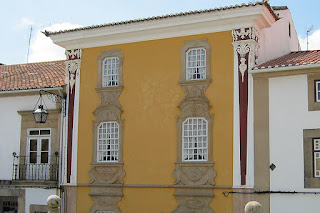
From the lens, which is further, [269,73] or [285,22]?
[285,22]

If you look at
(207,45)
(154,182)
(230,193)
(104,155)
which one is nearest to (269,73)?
(207,45)

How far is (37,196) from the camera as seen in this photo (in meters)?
19.7

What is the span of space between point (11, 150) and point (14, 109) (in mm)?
1514

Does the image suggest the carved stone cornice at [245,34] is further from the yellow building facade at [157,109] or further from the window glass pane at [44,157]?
the window glass pane at [44,157]

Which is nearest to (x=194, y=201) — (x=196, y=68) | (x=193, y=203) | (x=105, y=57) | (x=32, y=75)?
(x=193, y=203)

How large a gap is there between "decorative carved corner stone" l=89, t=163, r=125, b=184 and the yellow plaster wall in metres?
0.23

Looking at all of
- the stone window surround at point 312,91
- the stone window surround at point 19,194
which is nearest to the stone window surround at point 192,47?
the stone window surround at point 312,91

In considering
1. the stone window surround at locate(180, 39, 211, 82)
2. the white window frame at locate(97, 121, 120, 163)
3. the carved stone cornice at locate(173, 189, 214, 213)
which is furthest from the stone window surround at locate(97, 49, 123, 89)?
the carved stone cornice at locate(173, 189, 214, 213)

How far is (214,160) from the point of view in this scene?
1705 cm

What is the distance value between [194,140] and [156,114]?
1.61 m

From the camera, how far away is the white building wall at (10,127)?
20422 mm

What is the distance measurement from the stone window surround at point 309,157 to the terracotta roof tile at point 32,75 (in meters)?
8.84

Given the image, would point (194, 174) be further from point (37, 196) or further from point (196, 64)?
point (37, 196)

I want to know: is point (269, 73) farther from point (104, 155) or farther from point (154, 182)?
point (104, 155)
